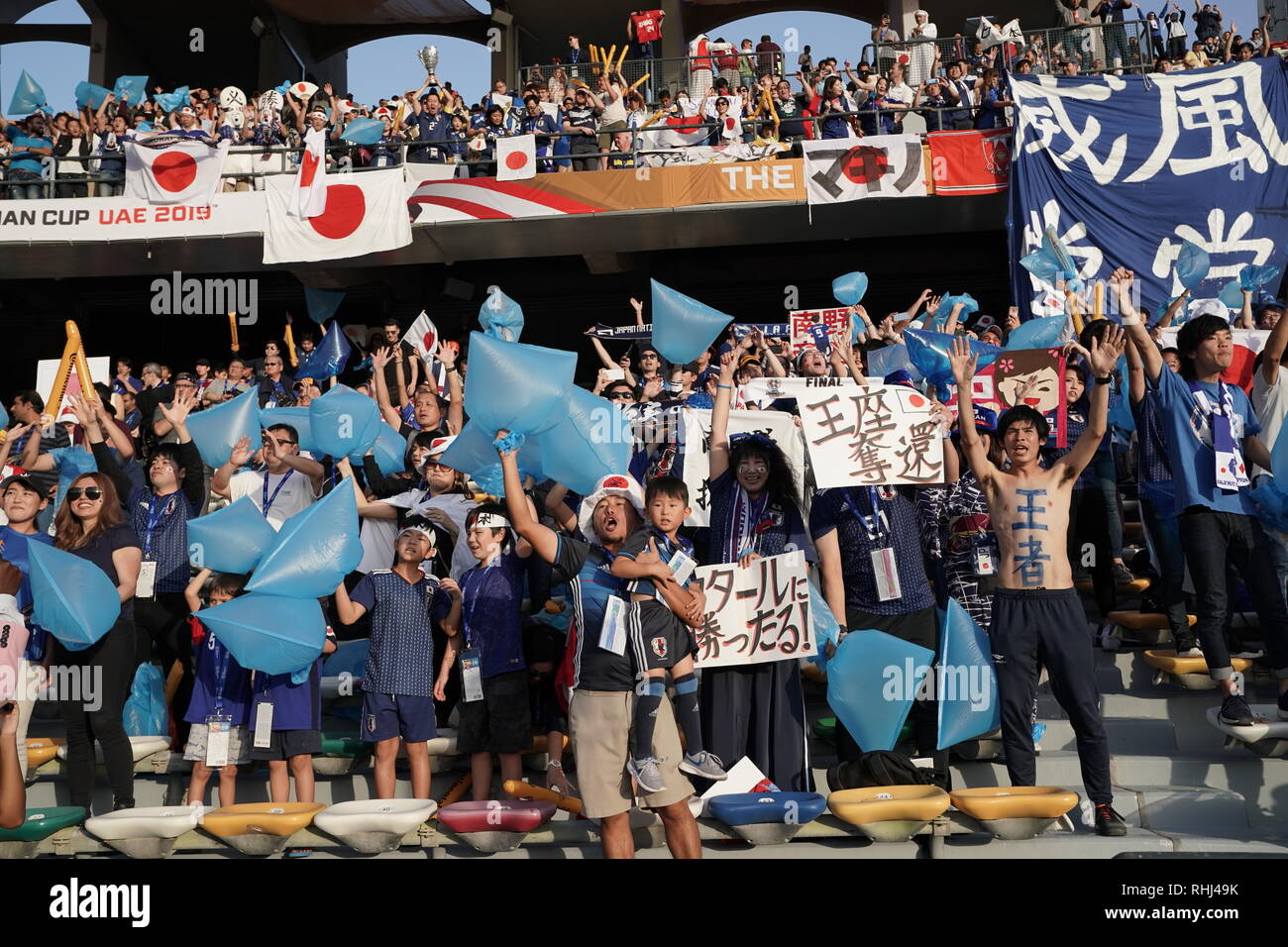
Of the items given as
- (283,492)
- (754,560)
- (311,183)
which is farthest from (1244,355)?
(311,183)

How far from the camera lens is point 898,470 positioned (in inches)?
202

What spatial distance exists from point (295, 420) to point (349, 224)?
619 centimetres

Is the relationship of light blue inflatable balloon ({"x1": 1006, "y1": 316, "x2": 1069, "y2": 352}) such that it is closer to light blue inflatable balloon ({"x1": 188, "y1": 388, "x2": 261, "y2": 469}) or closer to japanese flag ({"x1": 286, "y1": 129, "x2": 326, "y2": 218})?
light blue inflatable balloon ({"x1": 188, "y1": 388, "x2": 261, "y2": 469})

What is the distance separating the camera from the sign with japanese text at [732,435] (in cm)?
625

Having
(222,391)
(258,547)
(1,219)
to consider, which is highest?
(1,219)

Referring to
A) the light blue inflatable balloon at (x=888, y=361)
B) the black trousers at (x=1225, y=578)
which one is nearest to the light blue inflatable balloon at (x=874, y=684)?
the black trousers at (x=1225, y=578)

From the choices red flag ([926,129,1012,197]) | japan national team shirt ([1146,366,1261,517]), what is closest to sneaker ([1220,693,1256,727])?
japan national team shirt ([1146,366,1261,517])

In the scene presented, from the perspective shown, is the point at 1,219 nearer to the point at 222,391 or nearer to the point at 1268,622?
the point at 222,391

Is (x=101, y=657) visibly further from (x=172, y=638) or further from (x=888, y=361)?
(x=888, y=361)

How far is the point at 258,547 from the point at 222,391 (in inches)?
192

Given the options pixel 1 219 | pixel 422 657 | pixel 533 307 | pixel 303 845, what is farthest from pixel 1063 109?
pixel 1 219

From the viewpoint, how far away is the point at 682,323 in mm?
6496

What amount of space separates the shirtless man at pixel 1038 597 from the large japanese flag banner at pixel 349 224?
9.23 m

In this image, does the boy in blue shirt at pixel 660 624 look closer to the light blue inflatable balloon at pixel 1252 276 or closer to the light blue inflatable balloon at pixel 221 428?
the light blue inflatable balloon at pixel 221 428
